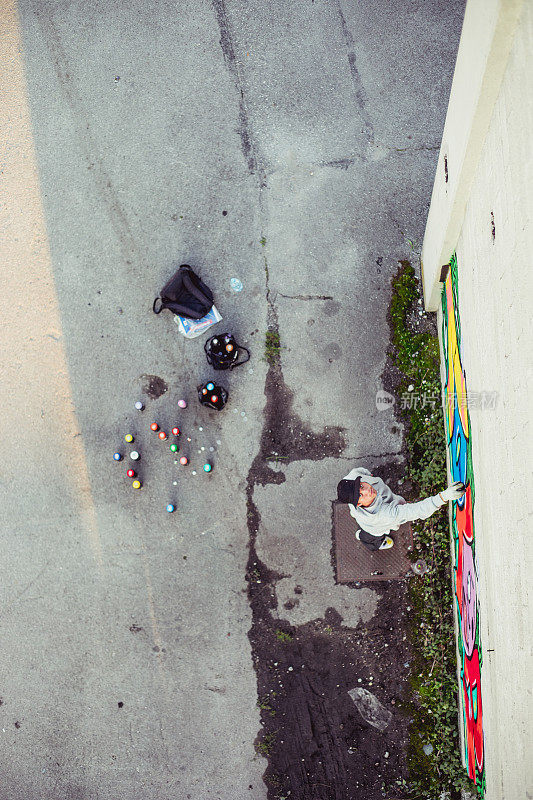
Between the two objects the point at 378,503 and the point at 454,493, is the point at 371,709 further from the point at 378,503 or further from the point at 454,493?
the point at 454,493

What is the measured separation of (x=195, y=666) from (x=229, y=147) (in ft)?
18.1

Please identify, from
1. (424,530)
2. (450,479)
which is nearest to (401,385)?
(450,479)

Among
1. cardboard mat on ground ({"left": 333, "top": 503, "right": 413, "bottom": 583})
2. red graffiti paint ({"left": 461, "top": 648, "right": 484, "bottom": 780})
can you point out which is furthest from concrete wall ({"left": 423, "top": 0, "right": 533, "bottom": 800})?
cardboard mat on ground ({"left": 333, "top": 503, "right": 413, "bottom": 583})

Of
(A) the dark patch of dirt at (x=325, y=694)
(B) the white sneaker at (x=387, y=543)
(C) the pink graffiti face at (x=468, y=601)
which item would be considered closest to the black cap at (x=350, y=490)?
(C) the pink graffiti face at (x=468, y=601)

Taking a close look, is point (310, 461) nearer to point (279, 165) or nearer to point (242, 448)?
point (242, 448)

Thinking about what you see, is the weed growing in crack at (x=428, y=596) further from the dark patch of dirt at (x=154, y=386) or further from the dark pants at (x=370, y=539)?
the dark patch of dirt at (x=154, y=386)

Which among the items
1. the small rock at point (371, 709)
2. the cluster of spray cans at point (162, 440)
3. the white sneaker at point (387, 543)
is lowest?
the small rock at point (371, 709)

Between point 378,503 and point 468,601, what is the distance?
1077mm

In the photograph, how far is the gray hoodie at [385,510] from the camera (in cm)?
468

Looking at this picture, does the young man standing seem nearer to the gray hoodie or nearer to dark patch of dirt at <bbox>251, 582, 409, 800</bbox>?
the gray hoodie

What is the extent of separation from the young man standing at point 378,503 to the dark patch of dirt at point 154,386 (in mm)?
2211

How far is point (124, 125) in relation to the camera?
20.8 ft

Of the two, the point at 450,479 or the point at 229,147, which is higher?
the point at 229,147

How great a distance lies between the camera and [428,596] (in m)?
5.63
